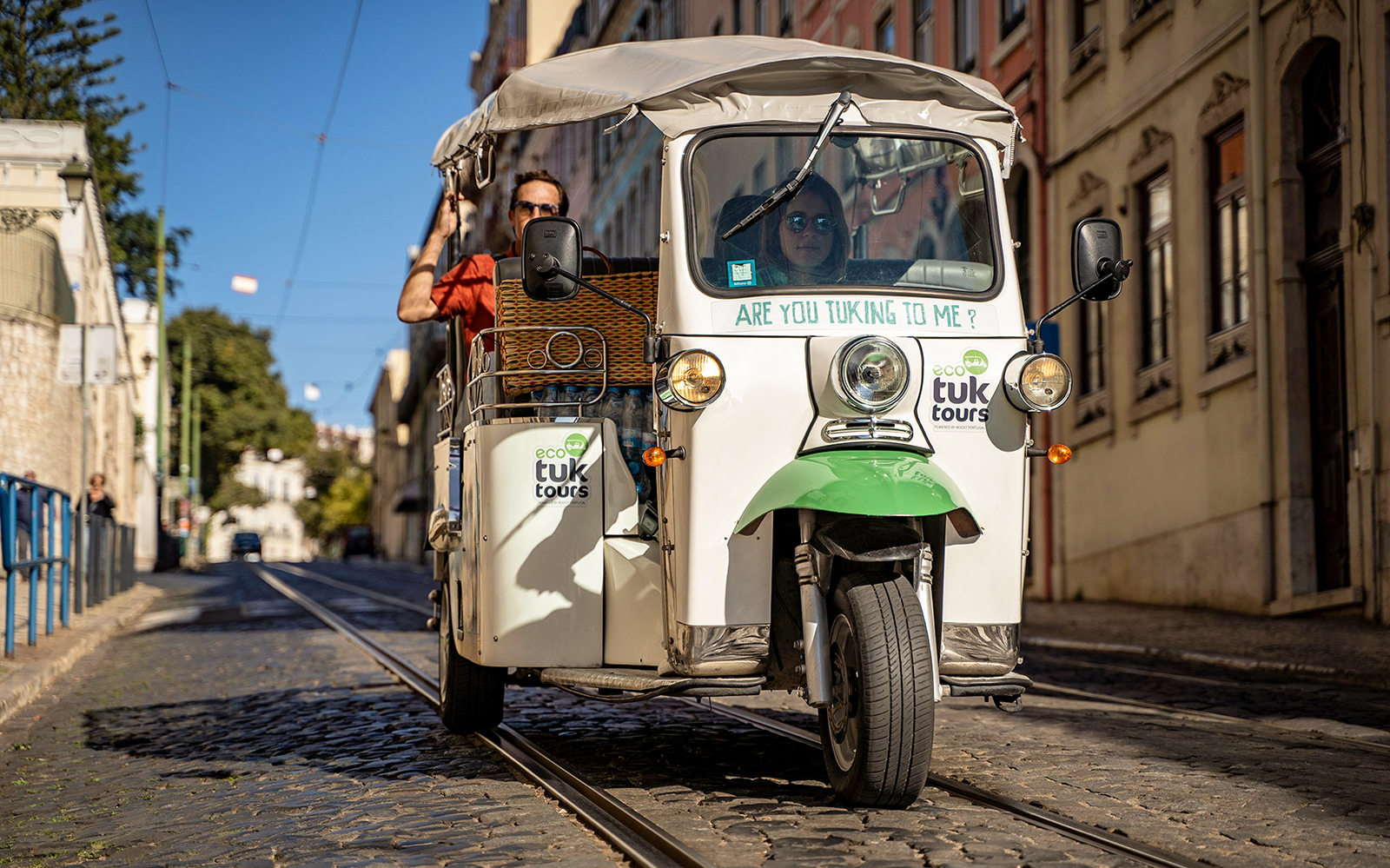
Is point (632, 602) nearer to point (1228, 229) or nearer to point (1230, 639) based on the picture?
point (1230, 639)

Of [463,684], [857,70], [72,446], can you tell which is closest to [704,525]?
[857,70]

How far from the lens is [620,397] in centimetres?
645

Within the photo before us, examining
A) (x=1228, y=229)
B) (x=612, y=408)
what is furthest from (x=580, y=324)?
(x=1228, y=229)

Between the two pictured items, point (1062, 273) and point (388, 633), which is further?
point (1062, 273)

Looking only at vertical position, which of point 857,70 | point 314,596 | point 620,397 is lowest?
point 314,596

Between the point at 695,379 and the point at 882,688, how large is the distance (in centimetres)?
123

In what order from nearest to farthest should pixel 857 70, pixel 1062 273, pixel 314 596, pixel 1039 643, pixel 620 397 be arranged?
pixel 857 70, pixel 620 397, pixel 1039 643, pixel 1062 273, pixel 314 596

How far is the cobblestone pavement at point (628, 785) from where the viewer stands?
15.6 ft

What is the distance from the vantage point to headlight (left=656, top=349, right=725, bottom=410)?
17.7 ft

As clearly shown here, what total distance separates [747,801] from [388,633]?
10580 millimetres

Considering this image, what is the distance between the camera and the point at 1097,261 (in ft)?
18.9

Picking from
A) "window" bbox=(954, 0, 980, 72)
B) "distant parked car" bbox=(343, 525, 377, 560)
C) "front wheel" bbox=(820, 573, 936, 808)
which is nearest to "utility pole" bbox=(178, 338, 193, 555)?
"distant parked car" bbox=(343, 525, 377, 560)

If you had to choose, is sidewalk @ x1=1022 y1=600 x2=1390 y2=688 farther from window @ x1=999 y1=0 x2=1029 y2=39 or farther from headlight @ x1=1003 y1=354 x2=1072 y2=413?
window @ x1=999 y1=0 x2=1029 y2=39

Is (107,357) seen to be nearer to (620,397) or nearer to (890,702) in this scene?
(620,397)
